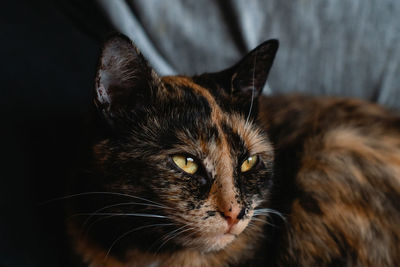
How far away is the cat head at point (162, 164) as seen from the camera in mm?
729

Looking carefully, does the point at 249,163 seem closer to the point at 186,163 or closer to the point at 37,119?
the point at 186,163

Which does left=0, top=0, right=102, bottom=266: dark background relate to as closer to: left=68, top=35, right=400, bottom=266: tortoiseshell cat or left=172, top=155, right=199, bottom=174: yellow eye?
left=68, top=35, right=400, bottom=266: tortoiseshell cat

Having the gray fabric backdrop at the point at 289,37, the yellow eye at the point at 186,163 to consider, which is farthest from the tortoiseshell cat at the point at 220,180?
the gray fabric backdrop at the point at 289,37

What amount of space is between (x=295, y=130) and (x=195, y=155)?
437 millimetres

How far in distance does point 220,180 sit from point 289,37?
77 centimetres

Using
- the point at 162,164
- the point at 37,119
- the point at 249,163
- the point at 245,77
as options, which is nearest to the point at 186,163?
the point at 162,164

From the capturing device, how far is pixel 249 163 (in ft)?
2.82

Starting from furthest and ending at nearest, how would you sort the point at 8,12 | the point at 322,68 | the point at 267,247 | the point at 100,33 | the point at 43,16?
the point at 100,33 → the point at 322,68 → the point at 43,16 → the point at 8,12 → the point at 267,247

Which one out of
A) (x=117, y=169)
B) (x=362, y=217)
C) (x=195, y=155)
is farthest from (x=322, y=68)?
(x=117, y=169)

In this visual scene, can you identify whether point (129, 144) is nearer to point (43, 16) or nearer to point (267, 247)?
point (267, 247)

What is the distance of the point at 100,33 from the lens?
1460 millimetres

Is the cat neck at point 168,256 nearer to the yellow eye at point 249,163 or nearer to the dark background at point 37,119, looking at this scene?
the dark background at point 37,119

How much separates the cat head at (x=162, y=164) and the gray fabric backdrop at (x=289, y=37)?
61cm

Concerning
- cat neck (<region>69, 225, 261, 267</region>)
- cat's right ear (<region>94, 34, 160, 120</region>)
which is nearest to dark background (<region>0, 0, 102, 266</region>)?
cat neck (<region>69, 225, 261, 267</region>)
